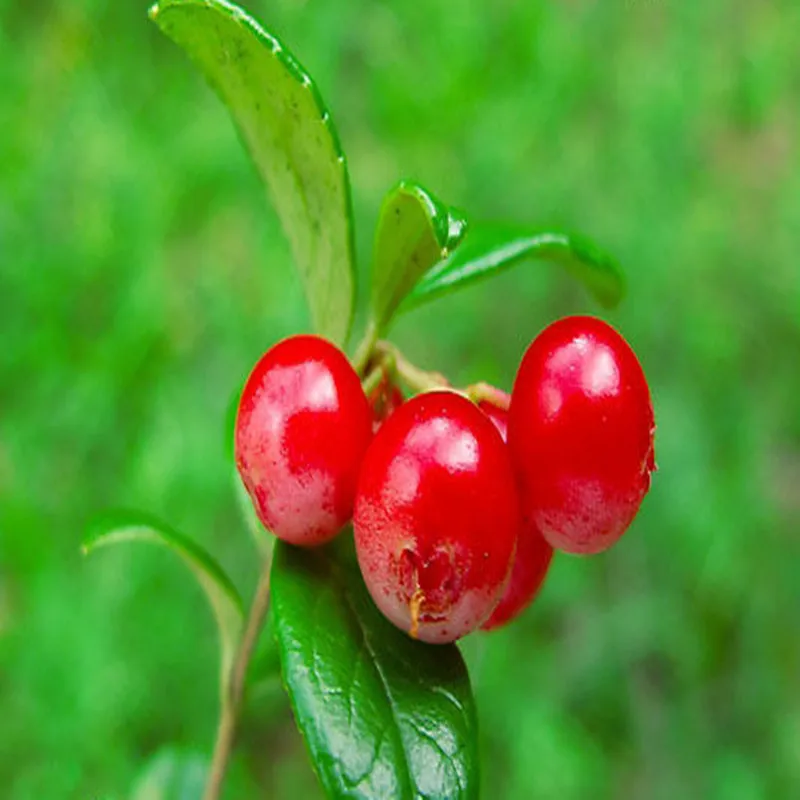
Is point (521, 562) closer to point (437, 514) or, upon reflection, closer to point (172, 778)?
point (437, 514)

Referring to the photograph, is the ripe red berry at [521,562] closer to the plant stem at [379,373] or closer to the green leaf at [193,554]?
the plant stem at [379,373]

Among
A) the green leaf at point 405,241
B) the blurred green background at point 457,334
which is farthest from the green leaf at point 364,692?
the blurred green background at point 457,334

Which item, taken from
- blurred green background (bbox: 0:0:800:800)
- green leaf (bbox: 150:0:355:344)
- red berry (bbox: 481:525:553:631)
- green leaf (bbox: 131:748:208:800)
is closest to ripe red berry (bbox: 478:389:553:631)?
red berry (bbox: 481:525:553:631)

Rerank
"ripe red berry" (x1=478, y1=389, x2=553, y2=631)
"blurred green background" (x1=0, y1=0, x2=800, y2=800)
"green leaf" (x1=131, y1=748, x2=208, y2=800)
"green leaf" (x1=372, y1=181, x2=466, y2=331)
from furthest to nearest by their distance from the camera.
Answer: "blurred green background" (x1=0, y1=0, x2=800, y2=800), "green leaf" (x1=131, y1=748, x2=208, y2=800), "ripe red berry" (x1=478, y1=389, x2=553, y2=631), "green leaf" (x1=372, y1=181, x2=466, y2=331)

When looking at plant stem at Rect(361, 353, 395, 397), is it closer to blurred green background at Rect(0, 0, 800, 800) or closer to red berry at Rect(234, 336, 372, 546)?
red berry at Rect(234, 336, 372, 546)

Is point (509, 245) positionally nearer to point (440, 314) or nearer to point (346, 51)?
point (440, 314)

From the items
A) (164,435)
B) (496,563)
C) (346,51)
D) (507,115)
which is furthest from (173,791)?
(346,51)

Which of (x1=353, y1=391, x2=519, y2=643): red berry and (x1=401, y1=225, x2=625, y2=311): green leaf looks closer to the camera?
(x1=353, y1=391, x2=519, y2=643): red berry
